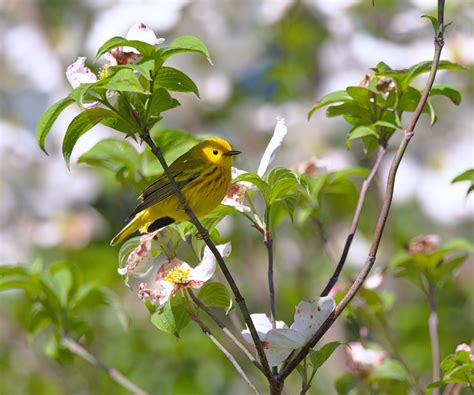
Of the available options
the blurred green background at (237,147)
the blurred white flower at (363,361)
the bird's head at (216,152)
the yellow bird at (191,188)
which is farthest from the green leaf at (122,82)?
the blurred green background at (237,147)

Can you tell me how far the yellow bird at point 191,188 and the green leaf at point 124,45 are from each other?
272 millimetres

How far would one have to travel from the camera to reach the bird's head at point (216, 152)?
119 cm

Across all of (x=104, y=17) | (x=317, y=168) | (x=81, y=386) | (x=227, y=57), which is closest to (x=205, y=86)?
(x=227, y=57)

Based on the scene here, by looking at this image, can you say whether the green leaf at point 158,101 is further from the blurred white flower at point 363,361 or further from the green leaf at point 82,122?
the blurred white flower at point 363,361

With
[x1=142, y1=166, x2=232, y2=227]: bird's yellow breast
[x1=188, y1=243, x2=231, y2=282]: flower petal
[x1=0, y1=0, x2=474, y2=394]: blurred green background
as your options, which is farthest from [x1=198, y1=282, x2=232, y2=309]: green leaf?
[x1=0, y1=0, x2=474, y2=394]: blurred green background

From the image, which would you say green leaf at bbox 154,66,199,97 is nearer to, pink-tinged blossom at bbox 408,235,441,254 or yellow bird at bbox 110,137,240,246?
yellow bird at bbox 110,137,240,246

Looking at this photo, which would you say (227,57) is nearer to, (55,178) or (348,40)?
(348,40)

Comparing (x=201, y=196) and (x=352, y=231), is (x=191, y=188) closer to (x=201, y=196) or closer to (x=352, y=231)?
(x=201, y=196)

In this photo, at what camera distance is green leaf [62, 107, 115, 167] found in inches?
32.1

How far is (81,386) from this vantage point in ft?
7.40

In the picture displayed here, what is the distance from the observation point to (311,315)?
887 millimetres

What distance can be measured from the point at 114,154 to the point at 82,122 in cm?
41

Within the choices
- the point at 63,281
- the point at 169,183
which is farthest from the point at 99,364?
the point at 169,183

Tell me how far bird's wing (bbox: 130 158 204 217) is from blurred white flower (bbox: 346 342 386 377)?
12.8 inches
